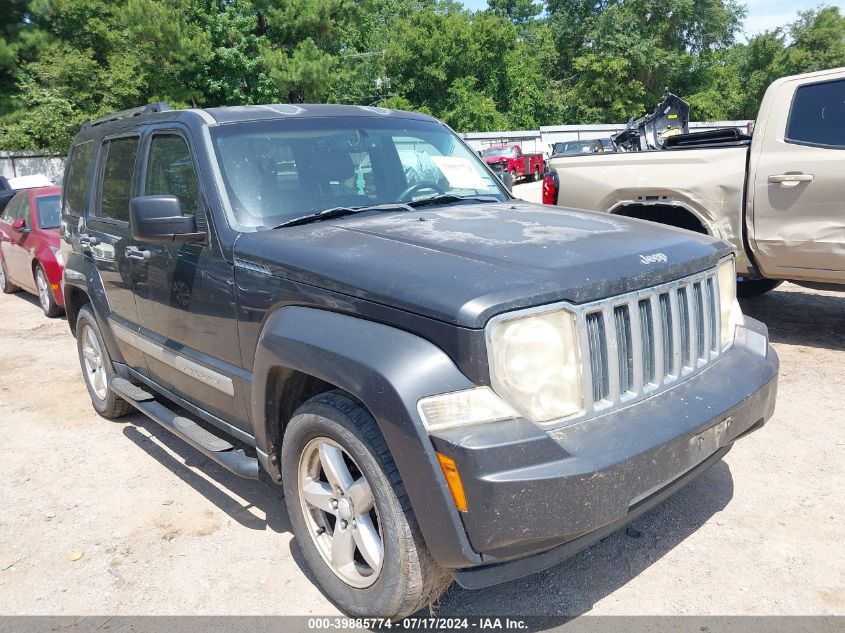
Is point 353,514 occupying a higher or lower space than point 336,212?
lower

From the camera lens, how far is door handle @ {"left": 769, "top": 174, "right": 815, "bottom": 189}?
5371 mm

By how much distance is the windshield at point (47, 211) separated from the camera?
9078 millimetres

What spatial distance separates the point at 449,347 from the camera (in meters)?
2.32

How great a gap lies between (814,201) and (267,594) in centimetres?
471

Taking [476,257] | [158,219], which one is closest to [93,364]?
[158,219]

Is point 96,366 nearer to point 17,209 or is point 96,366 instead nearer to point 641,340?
point 641,340

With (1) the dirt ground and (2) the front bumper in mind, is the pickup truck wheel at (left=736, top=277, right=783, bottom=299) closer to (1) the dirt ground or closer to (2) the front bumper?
(1) the dirt ground

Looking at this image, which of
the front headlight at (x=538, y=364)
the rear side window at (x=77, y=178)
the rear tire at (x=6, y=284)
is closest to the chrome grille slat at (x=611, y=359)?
the front headlight at (x=538, y=364)

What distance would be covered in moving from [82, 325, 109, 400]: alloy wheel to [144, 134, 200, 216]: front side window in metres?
1.55

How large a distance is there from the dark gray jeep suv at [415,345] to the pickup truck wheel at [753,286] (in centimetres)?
416

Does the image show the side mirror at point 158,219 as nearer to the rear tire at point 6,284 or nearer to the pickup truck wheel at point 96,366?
the pickup truck wheel at point 96,366

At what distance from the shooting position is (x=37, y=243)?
889 centimetres

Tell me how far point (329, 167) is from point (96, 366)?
272 centimetres

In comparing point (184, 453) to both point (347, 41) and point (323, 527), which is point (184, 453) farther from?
point (347, 41)
